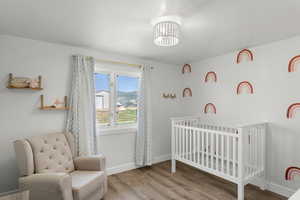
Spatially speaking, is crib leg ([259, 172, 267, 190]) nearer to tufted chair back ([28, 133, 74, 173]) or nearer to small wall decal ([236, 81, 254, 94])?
small wall decal ([236, 81, 254, 94])

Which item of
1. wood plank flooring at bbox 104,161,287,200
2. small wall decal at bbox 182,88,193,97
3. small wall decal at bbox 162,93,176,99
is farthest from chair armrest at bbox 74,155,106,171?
small wall decal at bbox 182,88,193,97

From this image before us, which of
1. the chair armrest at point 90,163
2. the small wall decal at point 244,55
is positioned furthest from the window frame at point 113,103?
the small wall decal at point 244,55

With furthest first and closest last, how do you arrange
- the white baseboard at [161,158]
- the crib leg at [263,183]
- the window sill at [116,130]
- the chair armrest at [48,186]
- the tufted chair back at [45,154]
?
the white baseboard at [161,158] < the window sill at [116,130] < the crib leg at [263,183] < the tufted chair back at [45,154] < the chair armrest at [48,186]

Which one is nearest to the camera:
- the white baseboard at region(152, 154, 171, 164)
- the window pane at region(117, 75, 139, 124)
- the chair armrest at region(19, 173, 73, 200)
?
the chair armrest at region(19, 173, 73, 200)

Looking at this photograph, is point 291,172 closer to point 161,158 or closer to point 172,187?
point 172,187

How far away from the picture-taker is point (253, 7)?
1562 millimetres

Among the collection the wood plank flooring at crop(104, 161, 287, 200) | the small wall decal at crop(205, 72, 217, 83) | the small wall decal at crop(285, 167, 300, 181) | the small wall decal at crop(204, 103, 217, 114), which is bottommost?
the wood plank flooring at crop(104, 161, 287, 200)

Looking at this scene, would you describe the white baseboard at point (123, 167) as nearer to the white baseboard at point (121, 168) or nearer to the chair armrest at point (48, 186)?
the white baseboard at point (121, 168)

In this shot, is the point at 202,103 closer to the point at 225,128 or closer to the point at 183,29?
the point at 225,128

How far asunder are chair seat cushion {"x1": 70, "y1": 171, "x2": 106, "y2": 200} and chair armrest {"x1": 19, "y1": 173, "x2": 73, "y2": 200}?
0.08 meters

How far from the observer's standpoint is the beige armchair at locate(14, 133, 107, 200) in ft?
5.46

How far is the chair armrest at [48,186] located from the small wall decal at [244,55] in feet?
10.1

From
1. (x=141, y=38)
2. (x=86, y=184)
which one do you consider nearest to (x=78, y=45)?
(x=141, y=38)

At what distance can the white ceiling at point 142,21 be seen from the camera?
1.52 meters
